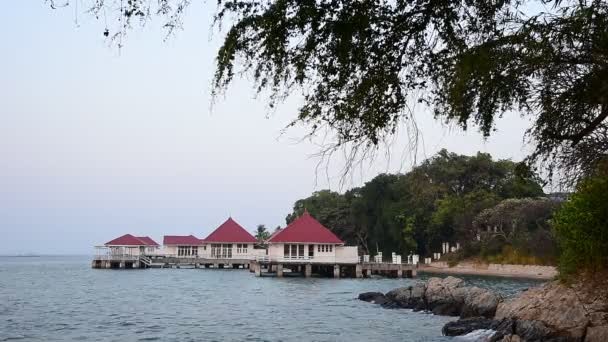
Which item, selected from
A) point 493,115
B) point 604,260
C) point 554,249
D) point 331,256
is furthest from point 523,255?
point 493,115

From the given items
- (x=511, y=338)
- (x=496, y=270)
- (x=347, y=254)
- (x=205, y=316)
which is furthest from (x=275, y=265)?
(x=511, y=338)

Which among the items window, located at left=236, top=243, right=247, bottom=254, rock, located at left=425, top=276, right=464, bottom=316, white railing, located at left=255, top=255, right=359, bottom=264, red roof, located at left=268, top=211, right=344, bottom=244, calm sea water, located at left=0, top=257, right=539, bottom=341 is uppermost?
red roof, located at left=268, top=211, right=344, bottom=244

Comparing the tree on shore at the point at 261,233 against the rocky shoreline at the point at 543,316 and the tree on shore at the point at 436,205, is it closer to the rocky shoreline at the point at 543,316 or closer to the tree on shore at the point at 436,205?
the tree on shore at the point at 436,205

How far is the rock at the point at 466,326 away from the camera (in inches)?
631

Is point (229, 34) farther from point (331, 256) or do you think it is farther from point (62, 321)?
point (331, 256)

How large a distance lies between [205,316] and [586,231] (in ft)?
41.5

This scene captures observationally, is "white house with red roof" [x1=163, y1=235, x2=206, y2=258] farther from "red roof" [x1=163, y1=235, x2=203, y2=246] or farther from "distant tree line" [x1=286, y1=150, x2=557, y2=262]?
"distant tree line" [x1=286, y1=150, x2=557, y2=262]

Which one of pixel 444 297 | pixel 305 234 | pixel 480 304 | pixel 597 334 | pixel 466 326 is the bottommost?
pixel 466 326

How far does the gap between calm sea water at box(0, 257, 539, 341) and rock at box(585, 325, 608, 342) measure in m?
4.23

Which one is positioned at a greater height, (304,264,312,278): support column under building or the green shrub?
the green shrub

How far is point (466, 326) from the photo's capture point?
16359mm

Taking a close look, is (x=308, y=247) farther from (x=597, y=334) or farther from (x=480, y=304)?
(x=597, y=334)

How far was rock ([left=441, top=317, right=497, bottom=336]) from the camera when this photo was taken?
16023 mm

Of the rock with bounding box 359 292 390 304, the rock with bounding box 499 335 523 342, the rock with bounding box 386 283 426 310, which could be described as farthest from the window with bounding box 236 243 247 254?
the rock with bounding box 499 335 523 342
